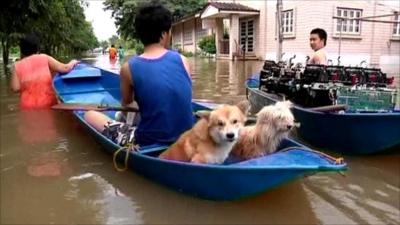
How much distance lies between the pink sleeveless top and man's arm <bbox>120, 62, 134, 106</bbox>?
3.18 meters

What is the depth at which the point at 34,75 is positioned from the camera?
24.0 feet

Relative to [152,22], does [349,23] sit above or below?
above

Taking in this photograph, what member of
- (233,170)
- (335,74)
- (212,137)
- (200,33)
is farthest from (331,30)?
(233,170)

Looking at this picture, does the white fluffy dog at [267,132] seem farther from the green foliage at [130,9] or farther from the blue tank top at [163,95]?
the green foliage at [130,9]

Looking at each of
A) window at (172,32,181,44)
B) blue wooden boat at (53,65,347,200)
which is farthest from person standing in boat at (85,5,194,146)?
window at (172,32,181,44)

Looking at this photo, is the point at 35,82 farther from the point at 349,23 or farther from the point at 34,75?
the point at 349,23

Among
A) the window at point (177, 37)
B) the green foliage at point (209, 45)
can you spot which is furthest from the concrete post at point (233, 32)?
the window at point (177, 37)

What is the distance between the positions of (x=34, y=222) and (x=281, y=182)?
91.5 inches

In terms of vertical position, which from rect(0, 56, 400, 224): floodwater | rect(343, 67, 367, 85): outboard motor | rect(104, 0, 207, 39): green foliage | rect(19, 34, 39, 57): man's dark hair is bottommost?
rect(0, 56, 400, 224): floodwater

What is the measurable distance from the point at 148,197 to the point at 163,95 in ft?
3.69

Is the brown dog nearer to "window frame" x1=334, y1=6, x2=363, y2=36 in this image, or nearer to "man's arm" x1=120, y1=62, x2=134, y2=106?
"man's arm" x1=120, y1=62, x2=134, y2=106

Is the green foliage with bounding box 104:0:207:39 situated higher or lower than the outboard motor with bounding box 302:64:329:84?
higher

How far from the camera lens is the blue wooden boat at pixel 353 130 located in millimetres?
5406

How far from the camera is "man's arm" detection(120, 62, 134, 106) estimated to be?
4.38 meters
